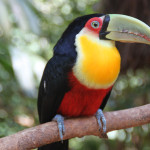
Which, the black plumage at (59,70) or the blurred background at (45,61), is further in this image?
the blurred background at (45,61)

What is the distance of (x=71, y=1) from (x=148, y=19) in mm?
1971

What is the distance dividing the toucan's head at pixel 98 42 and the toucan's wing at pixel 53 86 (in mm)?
70

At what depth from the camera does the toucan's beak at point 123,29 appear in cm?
182

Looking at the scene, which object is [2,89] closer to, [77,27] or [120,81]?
[120,81]

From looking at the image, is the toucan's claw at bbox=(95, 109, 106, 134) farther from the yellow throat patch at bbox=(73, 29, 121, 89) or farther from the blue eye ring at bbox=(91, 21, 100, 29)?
the blue eye ring at bbox=(91, 21, 100, 29)

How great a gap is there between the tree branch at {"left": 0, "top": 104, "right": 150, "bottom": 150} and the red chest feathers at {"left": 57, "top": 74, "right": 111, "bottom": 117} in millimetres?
61

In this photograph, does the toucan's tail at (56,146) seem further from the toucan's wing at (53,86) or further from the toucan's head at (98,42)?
the toucan's head at (98,42)

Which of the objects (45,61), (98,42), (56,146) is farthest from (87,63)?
(45,61)

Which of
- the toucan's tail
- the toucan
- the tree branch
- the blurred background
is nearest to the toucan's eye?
the toucan

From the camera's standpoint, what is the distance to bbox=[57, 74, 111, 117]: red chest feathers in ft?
5.95

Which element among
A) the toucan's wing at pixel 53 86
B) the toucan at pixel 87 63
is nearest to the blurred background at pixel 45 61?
the toucan's wing at pixel 53 86

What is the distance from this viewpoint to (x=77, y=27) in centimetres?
189

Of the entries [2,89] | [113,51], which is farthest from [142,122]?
[2,89]

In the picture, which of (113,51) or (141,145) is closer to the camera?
(113,51)
